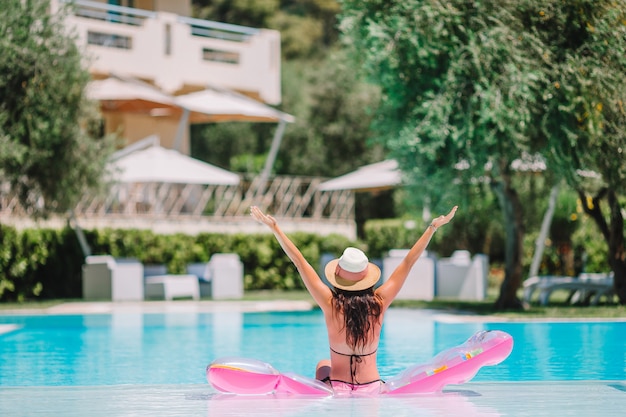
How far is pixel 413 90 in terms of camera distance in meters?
17.0

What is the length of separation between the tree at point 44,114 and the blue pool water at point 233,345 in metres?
2.96

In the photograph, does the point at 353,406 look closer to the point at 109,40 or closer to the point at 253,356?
the point at 253,356

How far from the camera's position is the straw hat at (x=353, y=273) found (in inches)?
299

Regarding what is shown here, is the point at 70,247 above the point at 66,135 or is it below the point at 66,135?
below

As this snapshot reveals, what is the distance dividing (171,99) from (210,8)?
770 inches

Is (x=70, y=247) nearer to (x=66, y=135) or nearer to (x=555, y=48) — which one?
(x=66, y=135)

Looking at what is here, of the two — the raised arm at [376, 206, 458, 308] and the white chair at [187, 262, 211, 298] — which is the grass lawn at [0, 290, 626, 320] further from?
the raised arm at [376, 206, 458, 308]

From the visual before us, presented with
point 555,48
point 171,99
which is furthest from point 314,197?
point 555,48

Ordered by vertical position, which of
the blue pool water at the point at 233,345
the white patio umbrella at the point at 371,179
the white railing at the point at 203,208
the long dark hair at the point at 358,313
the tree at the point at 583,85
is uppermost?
the tree at the point at 583,85

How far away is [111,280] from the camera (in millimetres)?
20969

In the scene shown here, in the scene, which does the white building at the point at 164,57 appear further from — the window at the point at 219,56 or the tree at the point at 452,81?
the tree at the point at 452,81

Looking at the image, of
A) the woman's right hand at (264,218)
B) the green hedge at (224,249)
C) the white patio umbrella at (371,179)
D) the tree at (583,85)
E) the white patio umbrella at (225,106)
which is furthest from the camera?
the white patio umbrella at (225,106)

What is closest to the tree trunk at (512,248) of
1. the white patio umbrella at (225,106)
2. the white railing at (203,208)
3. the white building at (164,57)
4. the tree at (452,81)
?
A: the tree at (452,81)

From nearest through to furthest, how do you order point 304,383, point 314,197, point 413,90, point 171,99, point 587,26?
point 304,383 < point 587,26 < point 413,90 < point 171,99 < point 314,197
